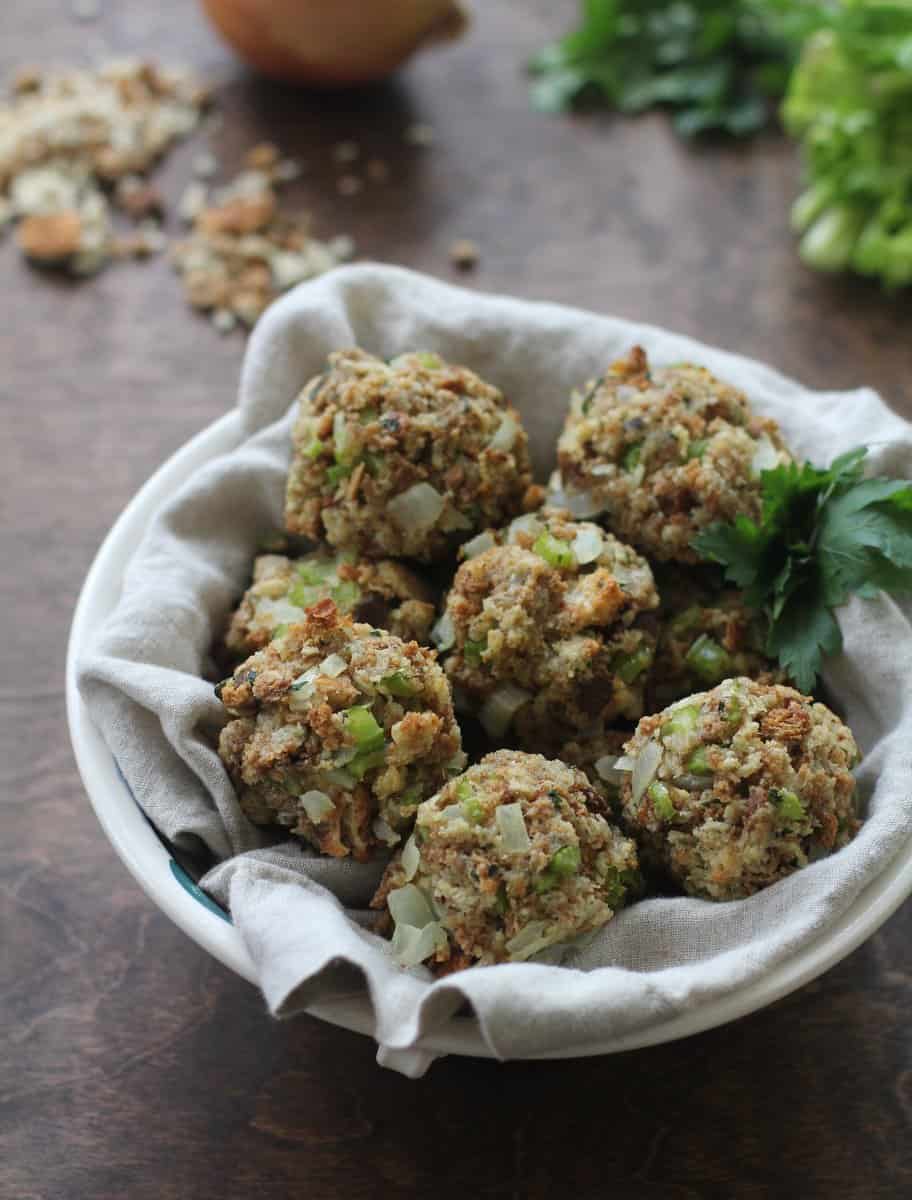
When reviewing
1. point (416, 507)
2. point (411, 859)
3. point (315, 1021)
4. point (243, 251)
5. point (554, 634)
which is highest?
point (416, 507)

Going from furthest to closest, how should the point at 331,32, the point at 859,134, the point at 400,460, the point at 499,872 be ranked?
the point at 331,32, the point at 859,134, the point at 400,460, the point at 499,872

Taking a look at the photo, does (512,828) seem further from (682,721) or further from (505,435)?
(505,435)

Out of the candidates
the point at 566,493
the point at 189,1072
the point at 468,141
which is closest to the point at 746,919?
the point at 566,493

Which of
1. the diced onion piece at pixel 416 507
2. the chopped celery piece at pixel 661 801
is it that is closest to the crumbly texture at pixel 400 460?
the diced onion piece at pixel 416 507

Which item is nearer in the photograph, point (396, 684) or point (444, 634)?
point (396, 684)

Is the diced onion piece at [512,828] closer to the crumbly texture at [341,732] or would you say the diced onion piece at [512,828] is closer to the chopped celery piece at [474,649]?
the crumbly texture at [341,732]

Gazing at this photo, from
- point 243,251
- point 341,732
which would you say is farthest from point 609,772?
point 243,251

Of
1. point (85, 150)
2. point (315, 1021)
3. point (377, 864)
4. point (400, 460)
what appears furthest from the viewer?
point (85, 150)

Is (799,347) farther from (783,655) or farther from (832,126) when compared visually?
(783,655)
